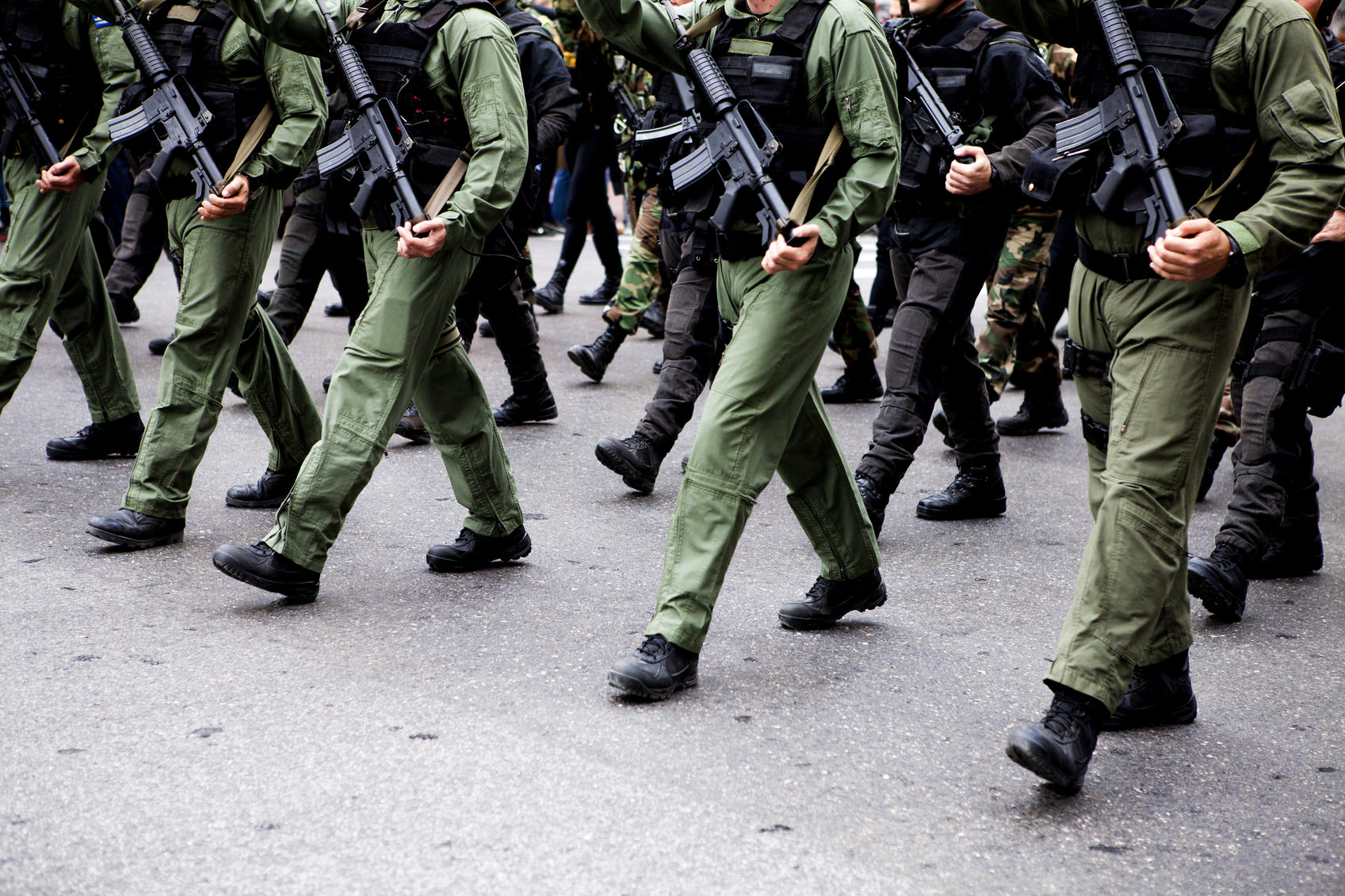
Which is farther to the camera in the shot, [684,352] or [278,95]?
[684,352]

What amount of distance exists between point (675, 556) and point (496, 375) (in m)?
4.35

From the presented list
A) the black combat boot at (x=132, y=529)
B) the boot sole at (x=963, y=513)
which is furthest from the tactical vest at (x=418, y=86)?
the boot sole at (x=963, y=513)

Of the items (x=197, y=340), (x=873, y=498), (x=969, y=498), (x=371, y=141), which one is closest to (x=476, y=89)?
(x=371, y=141)

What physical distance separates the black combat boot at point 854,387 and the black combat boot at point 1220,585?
3032mm

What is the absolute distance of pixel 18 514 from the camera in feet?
15.6

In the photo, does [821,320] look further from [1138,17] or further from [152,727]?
[152,727]

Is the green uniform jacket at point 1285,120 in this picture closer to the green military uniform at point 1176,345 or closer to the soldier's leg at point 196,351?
the green military uniform at point 1176,345

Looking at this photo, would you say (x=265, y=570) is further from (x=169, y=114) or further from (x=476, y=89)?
(x=169, y=114)

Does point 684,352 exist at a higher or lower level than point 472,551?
higher

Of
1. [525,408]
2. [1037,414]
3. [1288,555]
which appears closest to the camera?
[1288,555]

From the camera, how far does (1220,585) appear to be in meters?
4.04

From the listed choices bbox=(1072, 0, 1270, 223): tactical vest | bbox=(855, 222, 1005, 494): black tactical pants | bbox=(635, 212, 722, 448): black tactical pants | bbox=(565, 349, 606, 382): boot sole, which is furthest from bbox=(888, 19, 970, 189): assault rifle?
bbox=(565, 349, 606, 382): boot sole

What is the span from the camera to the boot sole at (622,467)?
521 centimetres

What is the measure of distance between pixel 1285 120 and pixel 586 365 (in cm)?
474
